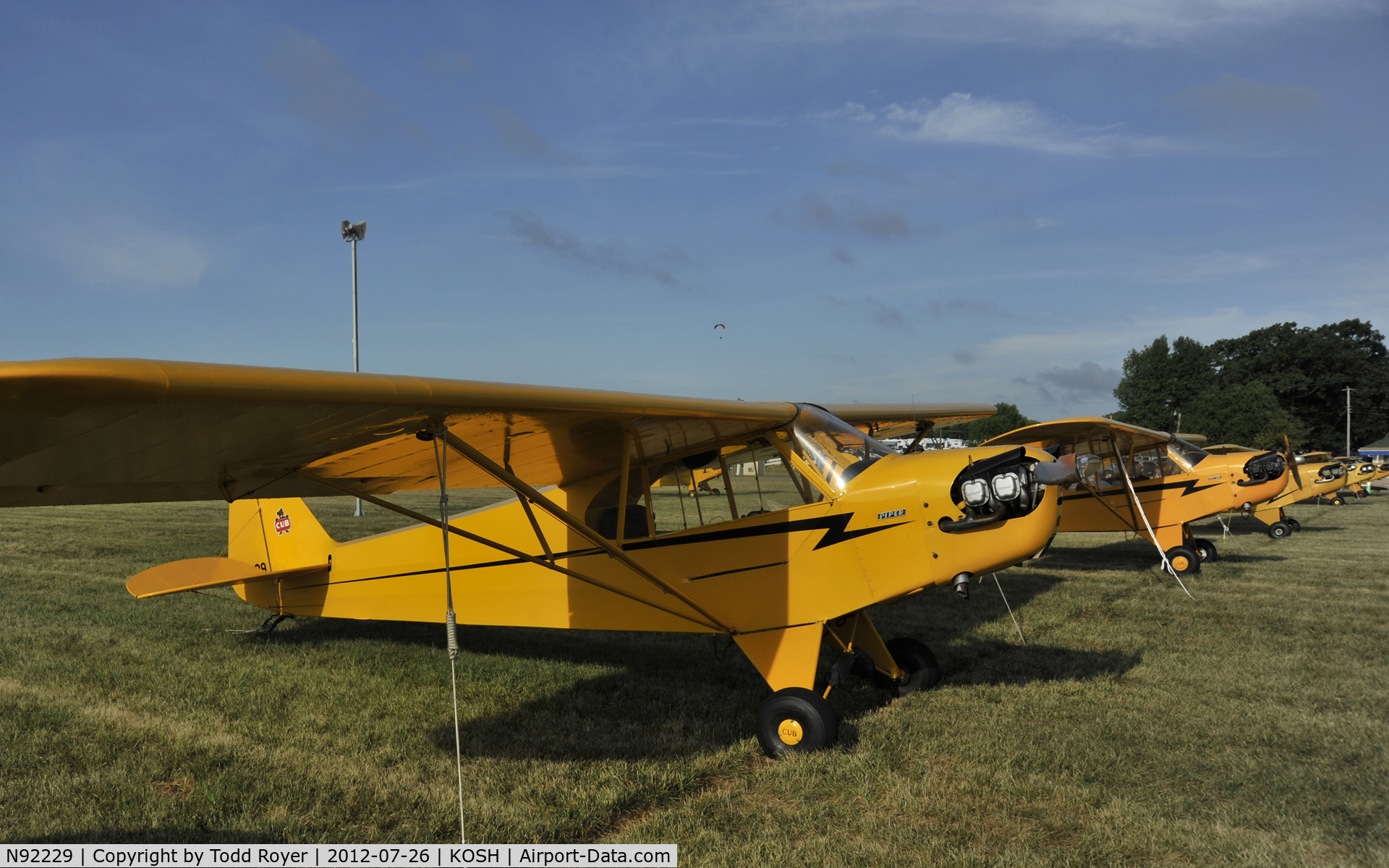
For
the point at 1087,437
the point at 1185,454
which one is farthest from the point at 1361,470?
the point at 1087,437

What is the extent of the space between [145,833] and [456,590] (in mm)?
2952

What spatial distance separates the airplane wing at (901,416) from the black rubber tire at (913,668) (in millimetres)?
2443

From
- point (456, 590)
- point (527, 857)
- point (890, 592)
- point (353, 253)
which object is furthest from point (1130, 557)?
point (353, 253)

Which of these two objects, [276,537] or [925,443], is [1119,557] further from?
[276,537]

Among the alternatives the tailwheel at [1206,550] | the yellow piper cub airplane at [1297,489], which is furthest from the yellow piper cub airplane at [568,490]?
the yellow piper cub airplane at [1297,489]

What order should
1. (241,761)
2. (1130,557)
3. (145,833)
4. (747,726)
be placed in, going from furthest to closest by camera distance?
1. (1130,557)
2. (747,726)
3. (241,761)
4. (145,833)

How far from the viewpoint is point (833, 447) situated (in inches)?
207

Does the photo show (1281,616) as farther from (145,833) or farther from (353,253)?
(353,253)

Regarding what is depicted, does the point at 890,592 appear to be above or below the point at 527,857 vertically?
above

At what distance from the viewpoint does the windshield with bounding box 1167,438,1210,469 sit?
43.8ft

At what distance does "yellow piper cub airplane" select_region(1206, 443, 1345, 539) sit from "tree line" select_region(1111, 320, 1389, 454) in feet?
174

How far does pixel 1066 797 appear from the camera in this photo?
3902 millimetres

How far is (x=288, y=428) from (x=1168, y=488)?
45.6 ft

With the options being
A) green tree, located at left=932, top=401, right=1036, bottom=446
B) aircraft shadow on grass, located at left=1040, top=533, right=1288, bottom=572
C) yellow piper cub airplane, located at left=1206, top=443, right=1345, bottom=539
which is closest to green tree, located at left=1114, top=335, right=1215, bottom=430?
green tree, located at left=932, top=401, right=1036, bottom=446
